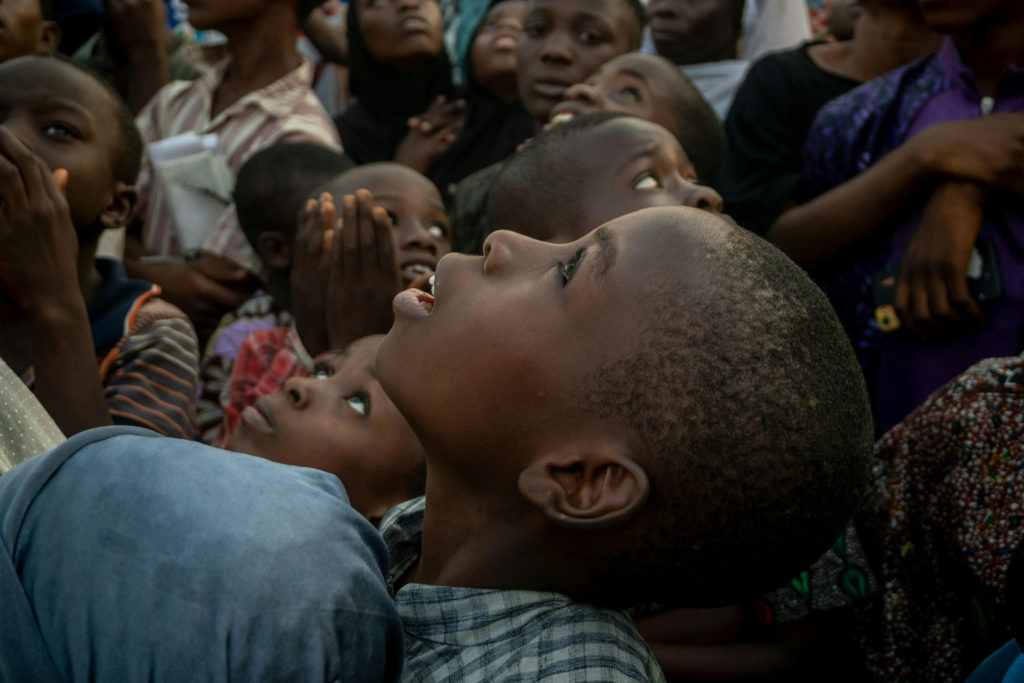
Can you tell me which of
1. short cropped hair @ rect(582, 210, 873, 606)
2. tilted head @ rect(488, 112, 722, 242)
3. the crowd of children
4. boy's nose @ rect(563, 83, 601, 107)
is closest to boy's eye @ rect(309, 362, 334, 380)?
the crowd of children

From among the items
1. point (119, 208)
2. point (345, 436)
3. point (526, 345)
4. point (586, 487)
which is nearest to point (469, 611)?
point (586, 487)

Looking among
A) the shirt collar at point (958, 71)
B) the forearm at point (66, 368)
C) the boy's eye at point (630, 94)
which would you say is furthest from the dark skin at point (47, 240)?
the shirt collar at point (958, 71)

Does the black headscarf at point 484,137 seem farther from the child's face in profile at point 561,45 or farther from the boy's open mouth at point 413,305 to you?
the boy's open mouth at point 413,305

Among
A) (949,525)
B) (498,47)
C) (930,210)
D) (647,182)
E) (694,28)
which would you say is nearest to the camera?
(949,525)

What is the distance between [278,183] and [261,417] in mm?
1484

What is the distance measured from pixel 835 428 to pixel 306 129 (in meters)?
2.81

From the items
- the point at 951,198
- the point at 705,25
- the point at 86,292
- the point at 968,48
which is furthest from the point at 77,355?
the point at 705,25

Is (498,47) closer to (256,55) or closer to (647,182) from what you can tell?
(256,55)

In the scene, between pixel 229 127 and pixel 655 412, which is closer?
pixel 655 412

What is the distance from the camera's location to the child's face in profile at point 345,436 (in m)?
1.91

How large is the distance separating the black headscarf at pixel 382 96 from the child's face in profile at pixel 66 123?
188 cm

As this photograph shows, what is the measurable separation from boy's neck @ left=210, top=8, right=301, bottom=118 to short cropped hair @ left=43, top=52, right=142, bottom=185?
1360mm

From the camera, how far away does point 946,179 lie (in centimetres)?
248

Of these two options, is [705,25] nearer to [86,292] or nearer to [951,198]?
[951,198]
